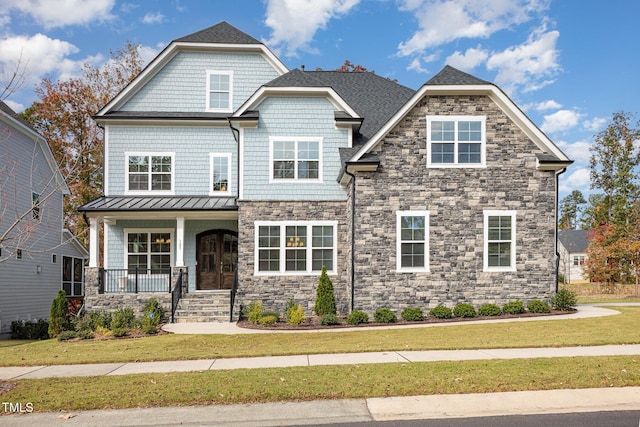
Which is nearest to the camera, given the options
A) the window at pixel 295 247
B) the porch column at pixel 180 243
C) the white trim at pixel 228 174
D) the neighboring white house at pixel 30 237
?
the window at pixel 295 247

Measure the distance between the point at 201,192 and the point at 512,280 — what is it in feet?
39.0

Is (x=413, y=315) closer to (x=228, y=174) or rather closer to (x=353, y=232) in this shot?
(x=353, y=232)

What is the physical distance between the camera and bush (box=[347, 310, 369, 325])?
14.9 m

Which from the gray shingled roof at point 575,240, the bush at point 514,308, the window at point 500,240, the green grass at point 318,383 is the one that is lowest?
the bush at point 514,308

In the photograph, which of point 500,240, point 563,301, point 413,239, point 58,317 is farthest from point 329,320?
point 58,317

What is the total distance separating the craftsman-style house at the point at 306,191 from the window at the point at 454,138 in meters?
0.05

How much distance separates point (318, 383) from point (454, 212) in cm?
998

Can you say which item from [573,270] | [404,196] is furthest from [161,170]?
[573,270]

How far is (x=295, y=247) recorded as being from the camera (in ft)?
56.1

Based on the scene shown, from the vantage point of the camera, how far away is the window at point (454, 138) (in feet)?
52.6

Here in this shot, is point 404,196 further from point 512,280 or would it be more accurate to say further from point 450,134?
point 512,280

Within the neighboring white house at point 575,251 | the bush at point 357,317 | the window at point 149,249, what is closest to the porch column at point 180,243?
the window at point 149,249

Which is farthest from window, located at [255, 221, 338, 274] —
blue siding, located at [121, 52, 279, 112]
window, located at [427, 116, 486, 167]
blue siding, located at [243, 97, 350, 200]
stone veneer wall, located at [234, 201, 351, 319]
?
blue siding, located at [121, 52, 279, 112]

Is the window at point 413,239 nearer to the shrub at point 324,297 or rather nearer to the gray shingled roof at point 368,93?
the shrub at point 324,297
